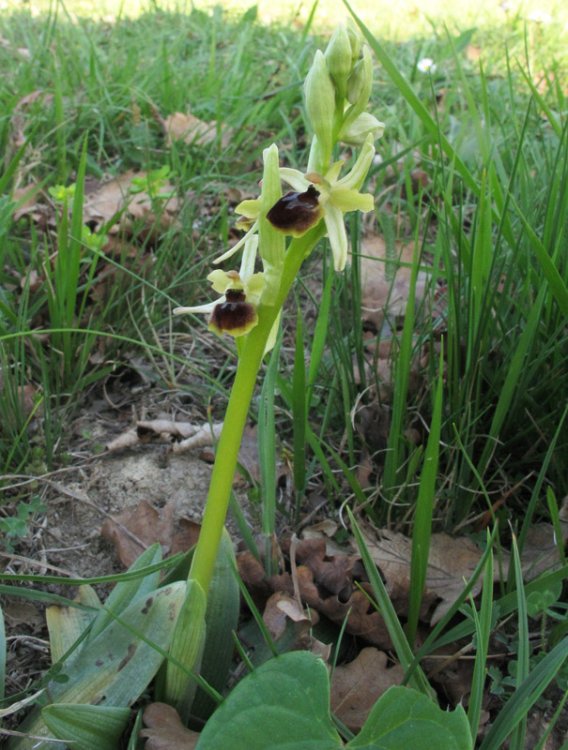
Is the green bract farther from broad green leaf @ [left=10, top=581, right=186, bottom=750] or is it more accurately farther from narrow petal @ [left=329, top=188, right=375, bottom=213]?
broad green leaf @ [left=10, top=581, right=186, bottom=750]

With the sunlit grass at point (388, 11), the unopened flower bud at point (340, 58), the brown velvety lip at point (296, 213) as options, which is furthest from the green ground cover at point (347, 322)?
the sunlit grass at point (388, 11)

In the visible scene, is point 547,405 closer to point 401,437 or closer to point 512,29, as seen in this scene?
point 401,437

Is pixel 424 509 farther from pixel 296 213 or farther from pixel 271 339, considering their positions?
pixel 296 213

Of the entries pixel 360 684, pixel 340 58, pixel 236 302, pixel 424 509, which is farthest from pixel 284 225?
pixel 360 684

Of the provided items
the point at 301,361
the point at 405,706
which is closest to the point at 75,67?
the point at 301,361

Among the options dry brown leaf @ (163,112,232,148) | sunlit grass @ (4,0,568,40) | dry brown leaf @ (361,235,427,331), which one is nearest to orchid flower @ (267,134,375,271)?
dry brown leaf @ (361,235,427,331)

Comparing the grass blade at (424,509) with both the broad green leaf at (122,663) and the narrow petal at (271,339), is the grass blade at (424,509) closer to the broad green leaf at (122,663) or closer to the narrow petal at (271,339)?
the narrow petal at (271,339)
